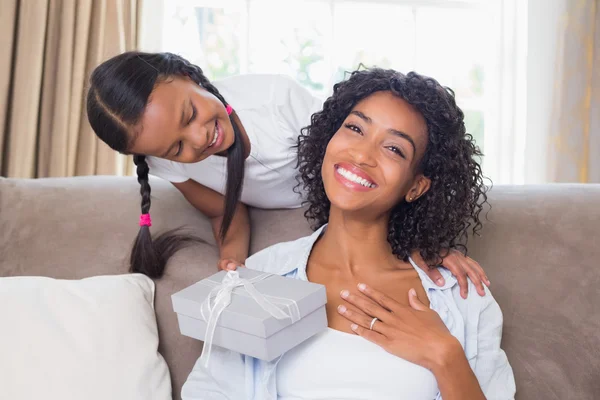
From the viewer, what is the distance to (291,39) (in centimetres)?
355

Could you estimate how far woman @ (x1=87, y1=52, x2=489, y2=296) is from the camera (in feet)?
4.60

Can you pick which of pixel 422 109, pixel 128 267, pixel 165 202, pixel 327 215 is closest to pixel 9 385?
pixel 128 267

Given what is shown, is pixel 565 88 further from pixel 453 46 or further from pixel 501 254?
pixel 501 254

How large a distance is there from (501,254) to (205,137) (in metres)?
0.81

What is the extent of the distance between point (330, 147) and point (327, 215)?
10.6 inches

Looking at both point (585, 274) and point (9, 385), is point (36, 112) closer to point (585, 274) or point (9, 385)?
point (9, 385)

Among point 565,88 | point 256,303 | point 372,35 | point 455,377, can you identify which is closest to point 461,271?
point 455,377

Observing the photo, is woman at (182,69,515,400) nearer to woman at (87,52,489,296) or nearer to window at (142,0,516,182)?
woman at (87,52,489,296)

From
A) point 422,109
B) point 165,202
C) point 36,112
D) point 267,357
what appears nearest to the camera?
point 267,357

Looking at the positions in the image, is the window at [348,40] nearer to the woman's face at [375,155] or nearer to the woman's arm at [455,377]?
the woman's face at [375,155]

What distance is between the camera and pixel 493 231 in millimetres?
1626

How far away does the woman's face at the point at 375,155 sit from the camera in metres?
1.30

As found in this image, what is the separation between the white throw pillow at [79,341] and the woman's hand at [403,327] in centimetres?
46

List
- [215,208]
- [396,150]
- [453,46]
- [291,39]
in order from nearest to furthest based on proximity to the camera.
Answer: [396,150] < [215,208] < [291,39] < [453,46]
